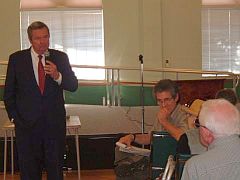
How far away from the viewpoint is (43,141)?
346 centimetres

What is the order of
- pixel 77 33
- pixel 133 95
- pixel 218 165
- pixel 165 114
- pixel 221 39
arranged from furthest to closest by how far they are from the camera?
pixel 221 39 < pixel 77 33 < pixel 133 95 < pixel 165 114 < pixel 218 165

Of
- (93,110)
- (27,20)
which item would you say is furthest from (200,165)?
(27,20)

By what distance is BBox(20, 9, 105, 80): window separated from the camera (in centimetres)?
895

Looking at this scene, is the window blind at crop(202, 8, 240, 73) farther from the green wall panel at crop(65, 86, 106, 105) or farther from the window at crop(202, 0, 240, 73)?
the green wall panel at crop(65, 86, 106, 105)

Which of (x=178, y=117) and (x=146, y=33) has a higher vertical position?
(x=146, y=33)

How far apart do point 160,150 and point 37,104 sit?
39.8 inches

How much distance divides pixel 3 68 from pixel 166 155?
20.4 ft

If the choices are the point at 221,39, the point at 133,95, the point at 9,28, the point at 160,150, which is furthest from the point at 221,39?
the point at 160,150

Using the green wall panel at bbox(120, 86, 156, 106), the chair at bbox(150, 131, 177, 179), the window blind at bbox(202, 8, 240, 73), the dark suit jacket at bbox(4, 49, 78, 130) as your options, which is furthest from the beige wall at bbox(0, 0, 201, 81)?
the chair at bbox(150, 131, 177, 179)

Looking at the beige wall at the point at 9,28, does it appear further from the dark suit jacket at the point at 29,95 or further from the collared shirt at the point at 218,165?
the collared shirt at the point at 218,165

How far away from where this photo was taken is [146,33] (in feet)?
28.6

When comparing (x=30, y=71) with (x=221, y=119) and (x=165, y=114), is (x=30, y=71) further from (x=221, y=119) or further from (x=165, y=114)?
(x=221, y=119)

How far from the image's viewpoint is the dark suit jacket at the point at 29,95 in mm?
3396

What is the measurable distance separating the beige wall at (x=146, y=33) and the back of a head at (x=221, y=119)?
6741mm
